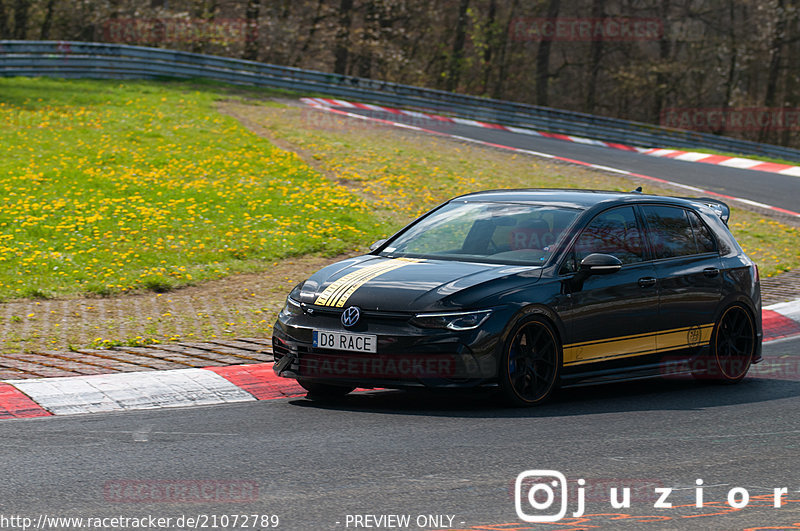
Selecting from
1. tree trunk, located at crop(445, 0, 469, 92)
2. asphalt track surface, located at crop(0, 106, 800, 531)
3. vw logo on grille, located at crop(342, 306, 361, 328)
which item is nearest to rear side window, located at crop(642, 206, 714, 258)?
asphalt track surface, located at crop(0, 106, 800, 531)

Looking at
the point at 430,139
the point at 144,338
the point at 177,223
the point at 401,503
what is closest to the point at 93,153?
the point at 177,223

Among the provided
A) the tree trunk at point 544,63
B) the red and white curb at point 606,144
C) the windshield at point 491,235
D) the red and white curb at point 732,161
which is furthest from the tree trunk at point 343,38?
the windshield at point 491,235

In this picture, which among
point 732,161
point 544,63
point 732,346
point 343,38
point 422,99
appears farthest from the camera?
point 544,63

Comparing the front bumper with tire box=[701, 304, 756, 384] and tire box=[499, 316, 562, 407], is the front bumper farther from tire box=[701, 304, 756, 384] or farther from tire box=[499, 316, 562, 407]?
tire box=[701, 304, 756, 384]

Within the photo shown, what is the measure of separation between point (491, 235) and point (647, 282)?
4.12ft

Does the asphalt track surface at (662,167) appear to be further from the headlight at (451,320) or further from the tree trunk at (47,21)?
the tree trunk at (47,21)

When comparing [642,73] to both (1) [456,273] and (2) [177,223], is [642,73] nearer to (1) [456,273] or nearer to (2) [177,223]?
(2) [177,223]

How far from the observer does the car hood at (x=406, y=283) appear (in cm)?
721

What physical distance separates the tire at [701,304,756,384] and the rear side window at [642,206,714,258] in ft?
2.00

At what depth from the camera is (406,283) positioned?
7.40 m

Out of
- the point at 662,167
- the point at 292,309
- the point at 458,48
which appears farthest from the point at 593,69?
the point at 292,309

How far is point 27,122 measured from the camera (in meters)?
22.4

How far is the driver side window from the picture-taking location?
8.10 meters

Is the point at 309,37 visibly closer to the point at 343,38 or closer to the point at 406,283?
the point at 343,38
